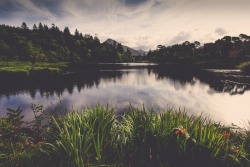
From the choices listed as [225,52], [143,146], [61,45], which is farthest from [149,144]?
[61,45]

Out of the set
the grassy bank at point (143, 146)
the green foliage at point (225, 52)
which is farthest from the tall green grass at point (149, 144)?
the green foliage at point (225, 52)

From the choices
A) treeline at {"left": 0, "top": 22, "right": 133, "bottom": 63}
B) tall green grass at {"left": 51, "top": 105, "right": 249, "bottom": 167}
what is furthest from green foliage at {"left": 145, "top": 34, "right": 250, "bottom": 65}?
tall green grass at {"left": 51, "top": 105, "right": 249, "bottom": 167}

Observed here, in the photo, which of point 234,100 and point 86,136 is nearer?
point 86,136

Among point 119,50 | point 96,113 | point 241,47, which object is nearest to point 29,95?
point 96,113

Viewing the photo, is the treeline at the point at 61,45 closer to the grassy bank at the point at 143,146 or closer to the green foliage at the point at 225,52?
the green foliage at the point at 225,52

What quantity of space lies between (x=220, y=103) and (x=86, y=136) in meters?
21.1

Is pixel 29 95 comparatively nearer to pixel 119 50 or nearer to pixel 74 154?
pixel 74 154

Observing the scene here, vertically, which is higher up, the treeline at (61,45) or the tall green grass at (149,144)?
the treeline at (61,45)

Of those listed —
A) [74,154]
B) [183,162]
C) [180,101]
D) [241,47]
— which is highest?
[241,47]

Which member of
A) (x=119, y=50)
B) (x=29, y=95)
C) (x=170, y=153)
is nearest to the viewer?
(x=170, y=153)

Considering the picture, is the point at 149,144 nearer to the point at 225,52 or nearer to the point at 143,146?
the point at 143,146

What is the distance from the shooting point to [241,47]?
85875 mm

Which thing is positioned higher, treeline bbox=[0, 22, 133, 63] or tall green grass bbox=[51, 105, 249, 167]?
treeline bbox=[0, 22, 133, 63]

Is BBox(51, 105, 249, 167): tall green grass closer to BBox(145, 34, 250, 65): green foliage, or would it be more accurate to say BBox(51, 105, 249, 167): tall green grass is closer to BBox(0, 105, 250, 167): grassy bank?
BBox(0, 105, 250, 167): grassy bank
